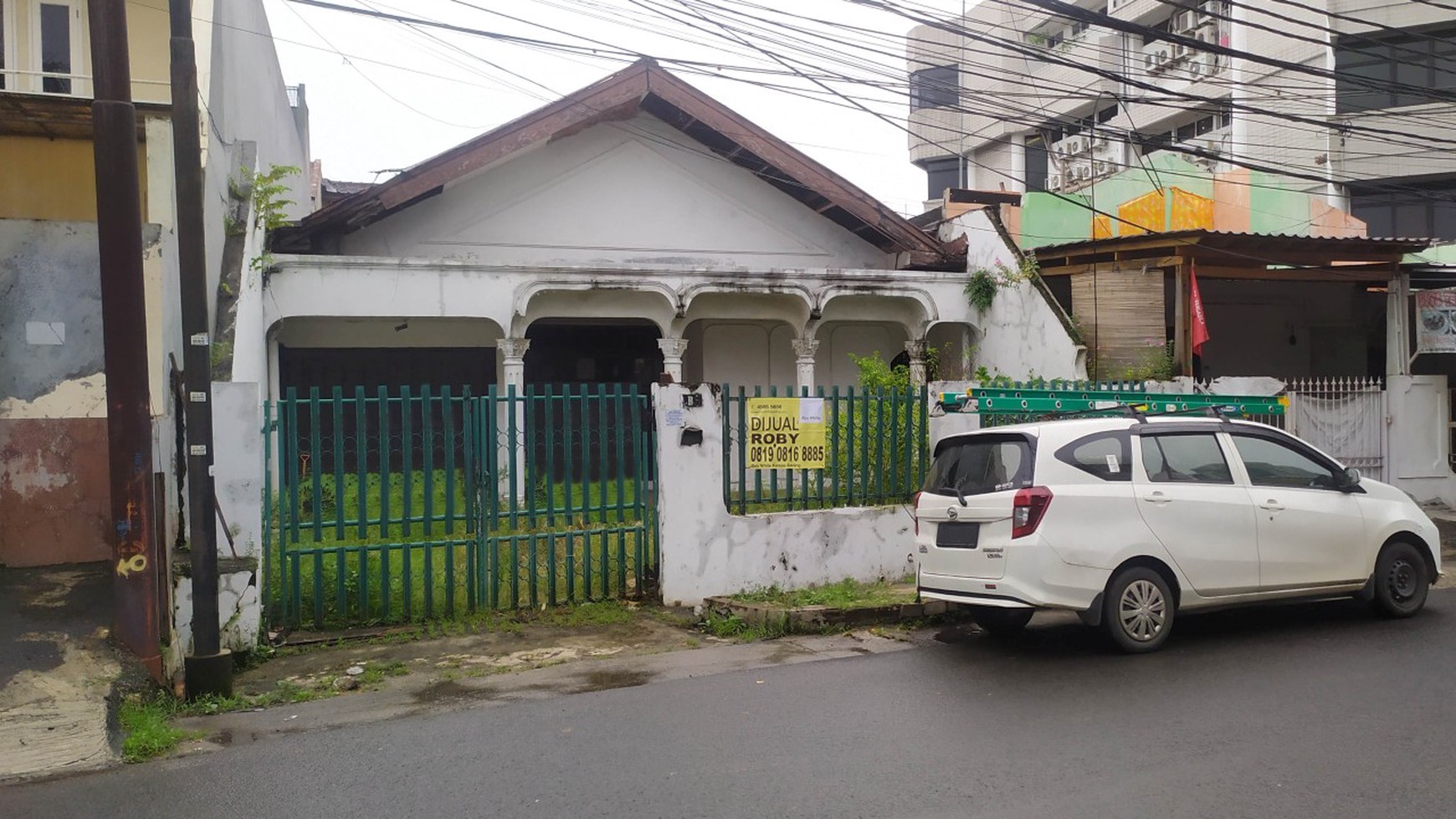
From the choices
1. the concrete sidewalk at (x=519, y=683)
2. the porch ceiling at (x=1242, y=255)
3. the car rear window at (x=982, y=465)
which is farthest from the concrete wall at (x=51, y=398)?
the porch ceiling at (x=1242, y=255)

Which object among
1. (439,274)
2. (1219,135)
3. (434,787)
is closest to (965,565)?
(434,787)

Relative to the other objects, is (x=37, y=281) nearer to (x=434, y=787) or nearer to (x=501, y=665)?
(x=501, y=665)

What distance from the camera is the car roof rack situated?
27.4 feet

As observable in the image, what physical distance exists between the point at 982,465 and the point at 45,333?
7.04 meters

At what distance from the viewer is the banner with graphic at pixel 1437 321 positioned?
50.2 feet

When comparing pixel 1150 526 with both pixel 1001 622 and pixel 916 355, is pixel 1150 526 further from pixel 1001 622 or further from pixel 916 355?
pixel 916 355

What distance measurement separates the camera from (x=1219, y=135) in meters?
24.5

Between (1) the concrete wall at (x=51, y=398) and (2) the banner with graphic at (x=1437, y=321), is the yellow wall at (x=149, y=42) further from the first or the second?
(2) the banner with graphic at (x=1437, y=321)

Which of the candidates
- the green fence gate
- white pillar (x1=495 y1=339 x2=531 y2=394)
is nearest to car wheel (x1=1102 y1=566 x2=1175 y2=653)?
the green fence gate

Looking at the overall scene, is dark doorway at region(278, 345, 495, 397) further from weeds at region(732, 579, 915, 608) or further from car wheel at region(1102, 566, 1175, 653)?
car wheel at region(1102, 566, 1175, 653)

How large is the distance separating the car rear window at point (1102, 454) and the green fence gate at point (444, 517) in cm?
359

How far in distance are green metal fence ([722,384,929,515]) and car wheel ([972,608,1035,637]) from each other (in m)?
2.12

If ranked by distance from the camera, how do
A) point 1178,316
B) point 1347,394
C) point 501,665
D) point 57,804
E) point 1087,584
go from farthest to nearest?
point 1347,394 → point 1178,316 → point 501,665 → point 1087,584 → point 57,804

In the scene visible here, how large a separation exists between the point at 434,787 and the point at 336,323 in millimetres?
12025
